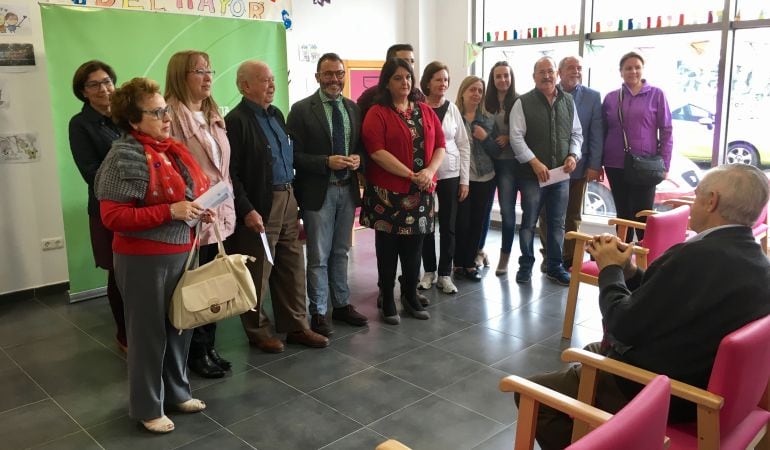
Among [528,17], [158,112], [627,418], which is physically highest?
[528,17]

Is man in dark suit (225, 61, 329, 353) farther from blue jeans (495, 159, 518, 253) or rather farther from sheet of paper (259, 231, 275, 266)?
blue jeans (495, 159, 518, 253)

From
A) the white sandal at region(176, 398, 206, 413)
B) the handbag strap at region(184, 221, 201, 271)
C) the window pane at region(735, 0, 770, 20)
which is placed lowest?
the white sandal at region(176, 398, 206, 413)

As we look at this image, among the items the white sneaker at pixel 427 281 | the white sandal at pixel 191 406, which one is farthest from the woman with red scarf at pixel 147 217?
the white sneaker at pixel 427 281

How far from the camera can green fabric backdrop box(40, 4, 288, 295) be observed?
414cm

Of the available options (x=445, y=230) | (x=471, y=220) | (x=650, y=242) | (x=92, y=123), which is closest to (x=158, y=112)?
(x=92, y=123)

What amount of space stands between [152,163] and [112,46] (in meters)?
2.55

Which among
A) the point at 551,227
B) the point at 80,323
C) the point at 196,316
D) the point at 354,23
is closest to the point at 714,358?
the point at 196,316

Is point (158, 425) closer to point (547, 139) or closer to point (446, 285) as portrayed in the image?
point (446, 285)

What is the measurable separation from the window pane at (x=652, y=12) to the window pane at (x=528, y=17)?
0.71 feet

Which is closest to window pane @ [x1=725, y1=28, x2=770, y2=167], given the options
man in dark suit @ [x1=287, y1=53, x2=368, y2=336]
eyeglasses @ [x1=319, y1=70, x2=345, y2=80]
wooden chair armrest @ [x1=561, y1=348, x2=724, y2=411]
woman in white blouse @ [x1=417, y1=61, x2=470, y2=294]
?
woman in white blouse @ [x1=417, y1=61, x2=470, y2=294]

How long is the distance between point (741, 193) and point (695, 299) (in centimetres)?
36

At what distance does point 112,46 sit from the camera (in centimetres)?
436

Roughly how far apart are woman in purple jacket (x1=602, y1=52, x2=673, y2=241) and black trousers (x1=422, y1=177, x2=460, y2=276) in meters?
1.25

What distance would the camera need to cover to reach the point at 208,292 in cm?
238
